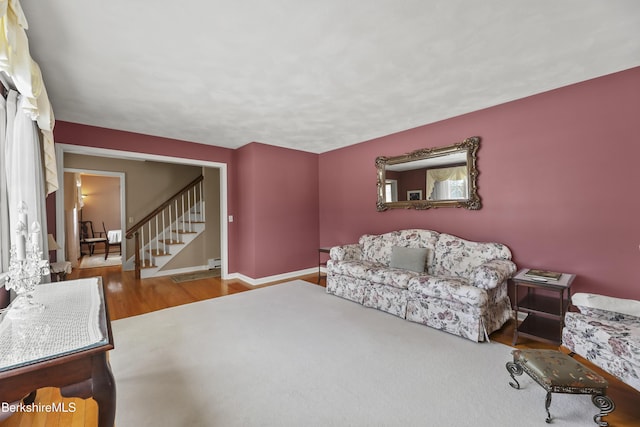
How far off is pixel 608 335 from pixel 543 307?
2.70 ft

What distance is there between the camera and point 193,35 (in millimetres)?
1921

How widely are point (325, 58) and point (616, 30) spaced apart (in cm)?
207

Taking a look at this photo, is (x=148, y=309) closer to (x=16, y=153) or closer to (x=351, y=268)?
(x=16, y=153)

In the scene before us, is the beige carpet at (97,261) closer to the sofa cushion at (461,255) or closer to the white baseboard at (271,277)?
the white baseboard at (271,277)

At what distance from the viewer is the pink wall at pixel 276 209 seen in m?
4.75

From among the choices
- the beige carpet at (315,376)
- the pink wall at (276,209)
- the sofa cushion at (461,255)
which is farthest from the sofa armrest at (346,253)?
the pink wall at (276,209)

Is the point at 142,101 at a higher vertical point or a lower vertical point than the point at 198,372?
higher

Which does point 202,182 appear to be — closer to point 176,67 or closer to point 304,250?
point 304,250

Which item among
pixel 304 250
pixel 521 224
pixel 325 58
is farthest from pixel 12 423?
pixel 521 224

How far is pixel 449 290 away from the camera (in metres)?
2.68

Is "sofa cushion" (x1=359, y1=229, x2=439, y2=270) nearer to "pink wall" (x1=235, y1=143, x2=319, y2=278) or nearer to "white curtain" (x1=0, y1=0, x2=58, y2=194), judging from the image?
"pink wall" (x1=235, y1=143, x2=319, y2=278)

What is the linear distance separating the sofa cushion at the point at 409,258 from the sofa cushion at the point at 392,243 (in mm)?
153
